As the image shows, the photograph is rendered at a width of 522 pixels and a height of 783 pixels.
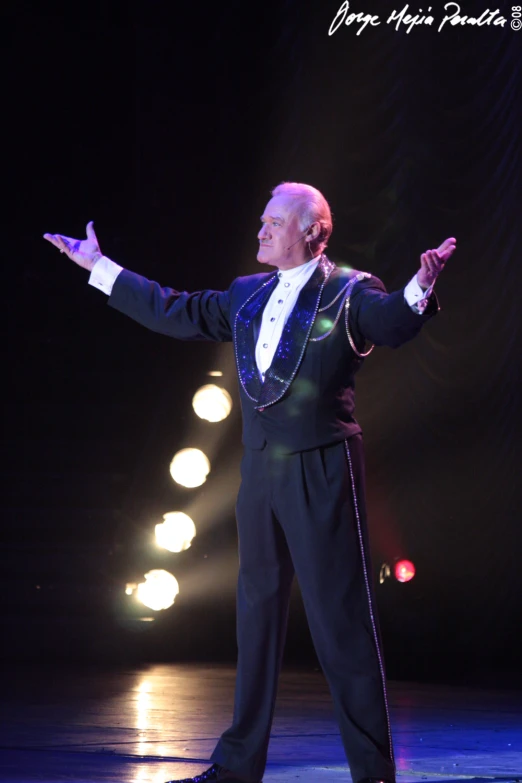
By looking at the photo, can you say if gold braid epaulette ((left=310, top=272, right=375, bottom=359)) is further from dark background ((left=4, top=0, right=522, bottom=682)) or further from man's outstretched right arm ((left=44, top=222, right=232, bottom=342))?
dark background ((left=4, top=0, right=522, bottom=682))

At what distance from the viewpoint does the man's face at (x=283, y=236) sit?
9.03 feet

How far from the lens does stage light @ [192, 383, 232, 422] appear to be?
5668 mm

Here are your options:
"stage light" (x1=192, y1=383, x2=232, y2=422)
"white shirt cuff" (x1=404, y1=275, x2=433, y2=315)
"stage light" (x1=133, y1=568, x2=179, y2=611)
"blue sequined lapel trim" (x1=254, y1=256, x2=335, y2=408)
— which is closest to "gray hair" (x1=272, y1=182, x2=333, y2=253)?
"blue sequined lapel trim" (x1=254, y1=256, x2=335, y2=408)

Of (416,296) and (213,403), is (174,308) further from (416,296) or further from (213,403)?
(213,403)

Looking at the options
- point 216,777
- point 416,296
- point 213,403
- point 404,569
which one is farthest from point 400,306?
point 404,569

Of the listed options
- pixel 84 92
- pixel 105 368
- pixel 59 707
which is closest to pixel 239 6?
pixel 84 92

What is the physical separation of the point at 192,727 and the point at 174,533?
2.06 metres

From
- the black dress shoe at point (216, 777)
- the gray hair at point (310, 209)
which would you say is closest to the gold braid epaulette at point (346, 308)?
the gray hair at point (310, 209)

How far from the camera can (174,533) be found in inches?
219

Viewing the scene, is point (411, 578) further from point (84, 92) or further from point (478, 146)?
point (84, 92)

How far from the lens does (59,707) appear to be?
12.8 feet

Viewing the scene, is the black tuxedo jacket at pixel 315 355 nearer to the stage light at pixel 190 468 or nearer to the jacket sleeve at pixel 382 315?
the jacket sleeve at pixel 382 315

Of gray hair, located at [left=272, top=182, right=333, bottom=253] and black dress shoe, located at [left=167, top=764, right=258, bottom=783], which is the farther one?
gray hair, located at [left=272, top=182, right=333, bottom=253]

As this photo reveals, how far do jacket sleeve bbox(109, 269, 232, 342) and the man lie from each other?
78 mm
